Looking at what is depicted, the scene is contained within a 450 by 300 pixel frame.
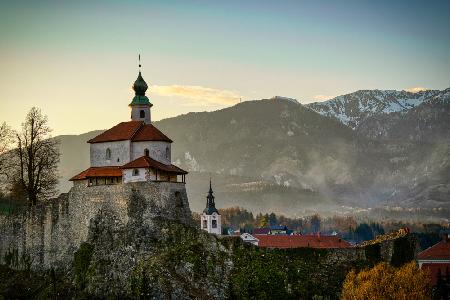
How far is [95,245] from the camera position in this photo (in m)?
86.7

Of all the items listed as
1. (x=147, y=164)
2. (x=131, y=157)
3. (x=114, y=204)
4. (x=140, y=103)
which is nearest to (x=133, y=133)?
(x=131, y=157)

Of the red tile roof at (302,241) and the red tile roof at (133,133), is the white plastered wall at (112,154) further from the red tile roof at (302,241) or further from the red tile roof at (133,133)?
the red tile roof at (302,241)

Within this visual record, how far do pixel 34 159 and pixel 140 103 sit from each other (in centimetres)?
1455

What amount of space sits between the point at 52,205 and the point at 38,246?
16.1ft

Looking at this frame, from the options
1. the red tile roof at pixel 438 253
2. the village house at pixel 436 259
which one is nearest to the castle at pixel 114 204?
the village house at pixel 436 259

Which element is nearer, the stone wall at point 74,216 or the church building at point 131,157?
the stone wall at point 74,216

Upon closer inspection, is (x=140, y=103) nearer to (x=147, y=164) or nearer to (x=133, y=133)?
(x=133, y=133)

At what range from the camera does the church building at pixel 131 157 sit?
87.4 meters

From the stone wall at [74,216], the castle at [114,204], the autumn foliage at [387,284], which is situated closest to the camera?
the autumn foliage at [387,284]

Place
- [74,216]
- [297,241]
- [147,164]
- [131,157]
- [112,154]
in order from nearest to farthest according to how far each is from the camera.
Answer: [147,164] < [74,216] < [131,157] < [112,154] < [297,241]

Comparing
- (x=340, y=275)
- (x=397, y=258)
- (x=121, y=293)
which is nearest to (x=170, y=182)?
(x=121, y=293)

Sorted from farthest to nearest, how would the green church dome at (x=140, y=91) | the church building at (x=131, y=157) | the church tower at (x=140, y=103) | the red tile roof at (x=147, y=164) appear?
the church tower at (x=140, y=103), the green church dome at (x=140, y=91), the church building at (x=131, y=157), the red tile roof at (x=147, y=164)

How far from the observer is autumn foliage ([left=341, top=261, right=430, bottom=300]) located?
76.6m

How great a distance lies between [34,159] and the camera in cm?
9888
